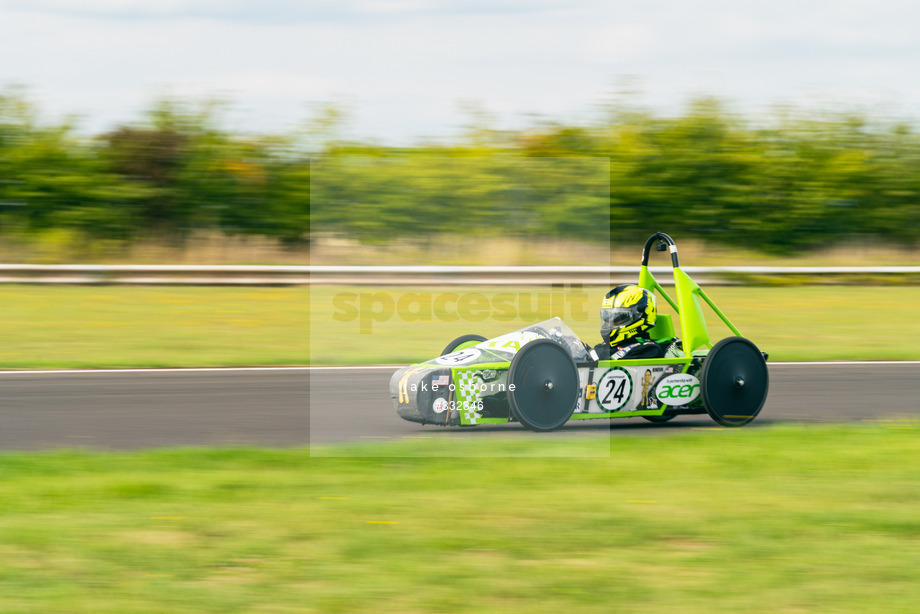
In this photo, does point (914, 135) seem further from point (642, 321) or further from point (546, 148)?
point (642, 321)

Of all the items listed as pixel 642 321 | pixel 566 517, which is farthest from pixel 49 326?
pixel 566 517

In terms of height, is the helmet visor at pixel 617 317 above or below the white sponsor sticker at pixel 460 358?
above

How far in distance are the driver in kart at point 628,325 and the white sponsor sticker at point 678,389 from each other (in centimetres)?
26

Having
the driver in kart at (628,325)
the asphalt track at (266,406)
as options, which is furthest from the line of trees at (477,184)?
the driver in kart at (628,325)

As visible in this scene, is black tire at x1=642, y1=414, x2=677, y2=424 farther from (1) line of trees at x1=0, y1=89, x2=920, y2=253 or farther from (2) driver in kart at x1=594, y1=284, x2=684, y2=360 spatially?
(1) line of trees at x1=0, y1=89, x2=920, y2=253

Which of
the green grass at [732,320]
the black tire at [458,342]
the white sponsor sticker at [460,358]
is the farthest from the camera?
the green grass at [732,320]

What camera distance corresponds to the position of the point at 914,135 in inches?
983

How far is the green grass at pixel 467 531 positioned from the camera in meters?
4.38

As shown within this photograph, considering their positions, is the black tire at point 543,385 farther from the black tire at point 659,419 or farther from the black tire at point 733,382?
the black tire at point 659,419

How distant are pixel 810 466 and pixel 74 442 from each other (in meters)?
5.37

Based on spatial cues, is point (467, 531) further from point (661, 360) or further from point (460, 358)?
point (661, 360)

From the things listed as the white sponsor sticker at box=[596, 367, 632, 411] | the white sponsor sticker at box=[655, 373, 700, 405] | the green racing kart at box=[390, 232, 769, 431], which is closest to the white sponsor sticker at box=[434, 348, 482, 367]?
the green racing kart at box=[390, 232, 769, 431]

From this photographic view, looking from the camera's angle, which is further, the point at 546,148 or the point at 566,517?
the point at 546,148

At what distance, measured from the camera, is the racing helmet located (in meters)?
8.45
